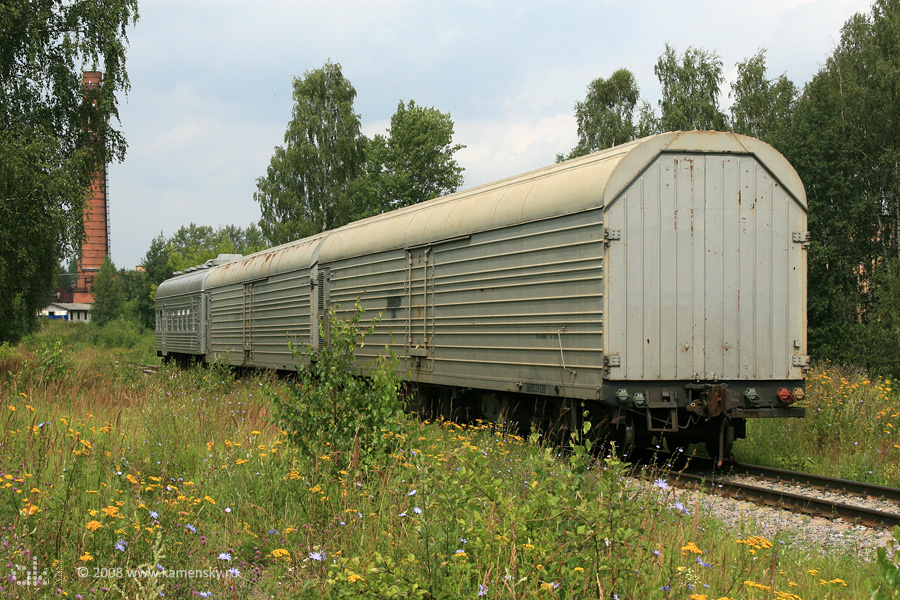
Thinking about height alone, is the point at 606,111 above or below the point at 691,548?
above

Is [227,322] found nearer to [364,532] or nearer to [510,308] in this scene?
[510,308]

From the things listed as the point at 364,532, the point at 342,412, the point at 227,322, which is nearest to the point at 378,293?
the point at 342,412

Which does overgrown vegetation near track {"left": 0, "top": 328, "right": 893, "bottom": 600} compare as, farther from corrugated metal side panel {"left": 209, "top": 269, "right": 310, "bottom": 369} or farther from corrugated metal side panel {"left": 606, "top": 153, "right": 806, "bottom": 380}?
corrugated metal side panel {"left": 209, "top": 269, "right": 310, "bottom": 369}

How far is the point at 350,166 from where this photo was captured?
41.1 meters

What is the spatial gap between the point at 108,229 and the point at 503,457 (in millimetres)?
81468

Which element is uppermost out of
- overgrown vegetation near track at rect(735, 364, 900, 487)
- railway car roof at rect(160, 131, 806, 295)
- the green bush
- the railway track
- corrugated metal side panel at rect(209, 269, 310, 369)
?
railway car roof at rect(160, 131, 806, 295)

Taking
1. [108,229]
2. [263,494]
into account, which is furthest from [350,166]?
[108,229]

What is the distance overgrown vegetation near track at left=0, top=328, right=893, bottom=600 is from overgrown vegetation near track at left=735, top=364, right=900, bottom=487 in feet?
12.8

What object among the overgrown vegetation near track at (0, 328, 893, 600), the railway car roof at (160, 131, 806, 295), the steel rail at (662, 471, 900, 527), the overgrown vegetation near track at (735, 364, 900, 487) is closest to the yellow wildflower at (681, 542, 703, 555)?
the overgrown vegetation near track at (0, 328, 893, 600)

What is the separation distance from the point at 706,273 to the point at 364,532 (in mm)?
5558

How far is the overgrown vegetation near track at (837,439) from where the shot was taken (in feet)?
29.5

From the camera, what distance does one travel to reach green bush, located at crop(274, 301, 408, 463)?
5996 mm

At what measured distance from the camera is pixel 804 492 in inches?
312

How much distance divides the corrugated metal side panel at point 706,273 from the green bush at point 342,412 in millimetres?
2993
